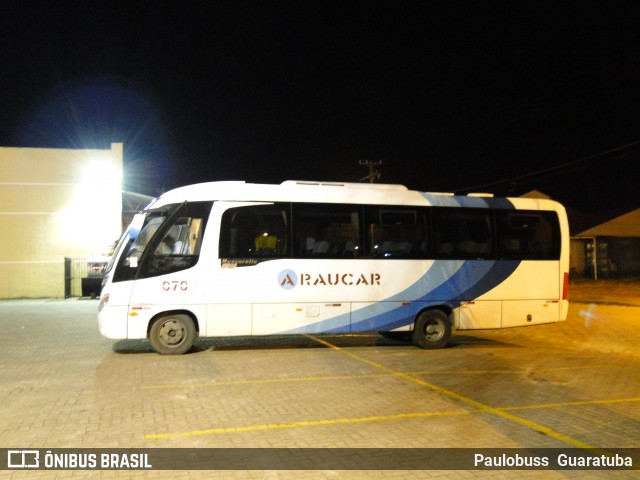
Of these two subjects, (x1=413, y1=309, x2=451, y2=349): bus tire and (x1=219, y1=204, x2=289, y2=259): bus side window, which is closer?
(x1=219, y1=204, x2=289, y2=259): bus side window

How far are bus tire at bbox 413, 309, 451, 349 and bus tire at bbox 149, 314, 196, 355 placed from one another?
185 inches

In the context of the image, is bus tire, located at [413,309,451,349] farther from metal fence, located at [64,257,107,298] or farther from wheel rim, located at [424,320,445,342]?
metal fence, located at [64,257,107,298]

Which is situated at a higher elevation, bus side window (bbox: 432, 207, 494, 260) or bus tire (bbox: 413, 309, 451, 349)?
bus side window (bbox: 432, 207, 494, 260)

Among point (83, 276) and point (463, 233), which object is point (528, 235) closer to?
point (463, 233)

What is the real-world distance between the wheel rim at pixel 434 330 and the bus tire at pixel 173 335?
4.91 meters

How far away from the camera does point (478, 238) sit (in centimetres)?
1299

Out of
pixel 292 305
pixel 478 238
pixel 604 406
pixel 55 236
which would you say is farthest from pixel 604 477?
pixel 55 236

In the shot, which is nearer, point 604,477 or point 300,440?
point 604,477

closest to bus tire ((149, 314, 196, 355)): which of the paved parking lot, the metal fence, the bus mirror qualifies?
the paved parking lot

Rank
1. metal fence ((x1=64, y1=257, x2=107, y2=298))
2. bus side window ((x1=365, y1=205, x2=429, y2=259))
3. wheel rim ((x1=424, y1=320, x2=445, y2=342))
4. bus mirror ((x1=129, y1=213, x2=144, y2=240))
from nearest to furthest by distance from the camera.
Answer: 1. bus mirror ((x1=129, y1=213, x2=144, y2=240))
2. bus side window ((x1=365, y1=205, x2=429, y2=259))
3. wheel rim ((x1=424, y1=320, x2=445, y2=342))
4. metal fence ((x1=64, y1=257, x2=107, y2=298))

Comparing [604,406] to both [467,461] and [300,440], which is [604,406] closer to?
[467,461]

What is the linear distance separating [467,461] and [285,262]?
6651 millimetres

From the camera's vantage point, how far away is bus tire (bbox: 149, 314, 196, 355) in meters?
11.2

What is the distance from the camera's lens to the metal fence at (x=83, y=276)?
24.0 meters
